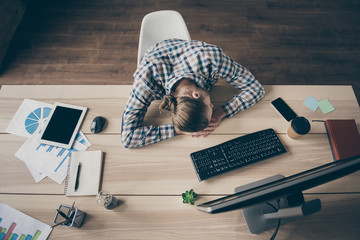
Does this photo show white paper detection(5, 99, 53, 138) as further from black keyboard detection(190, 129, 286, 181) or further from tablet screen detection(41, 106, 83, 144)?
black keyboard detection(190, 129, 286, 181)

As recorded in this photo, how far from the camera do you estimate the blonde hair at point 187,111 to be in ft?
3.22

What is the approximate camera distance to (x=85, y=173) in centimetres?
108

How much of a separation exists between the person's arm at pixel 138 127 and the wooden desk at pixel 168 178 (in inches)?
1.9

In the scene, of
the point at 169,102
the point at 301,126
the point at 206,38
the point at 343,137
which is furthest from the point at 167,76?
the point at 206,38

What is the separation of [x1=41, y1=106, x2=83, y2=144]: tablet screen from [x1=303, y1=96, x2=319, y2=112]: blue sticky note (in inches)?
50.6

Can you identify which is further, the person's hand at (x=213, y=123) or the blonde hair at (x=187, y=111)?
the person's hand at (x=213, y=123)

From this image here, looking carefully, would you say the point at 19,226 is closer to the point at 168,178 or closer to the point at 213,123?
the point at 168,178

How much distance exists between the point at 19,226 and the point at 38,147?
0.37m

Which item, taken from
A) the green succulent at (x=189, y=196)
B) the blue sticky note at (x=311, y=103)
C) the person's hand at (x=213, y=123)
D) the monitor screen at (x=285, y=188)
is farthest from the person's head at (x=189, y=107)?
the blue sticky note at (x=311, y=103)

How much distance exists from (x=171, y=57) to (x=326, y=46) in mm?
2002

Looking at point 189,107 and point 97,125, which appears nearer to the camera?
point 189,107

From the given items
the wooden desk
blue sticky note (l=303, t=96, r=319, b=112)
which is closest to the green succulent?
the wooden desk

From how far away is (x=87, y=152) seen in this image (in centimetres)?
A: 112

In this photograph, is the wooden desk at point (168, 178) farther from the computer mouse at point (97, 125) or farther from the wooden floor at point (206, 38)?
the wooden floor at point (206, 38)
